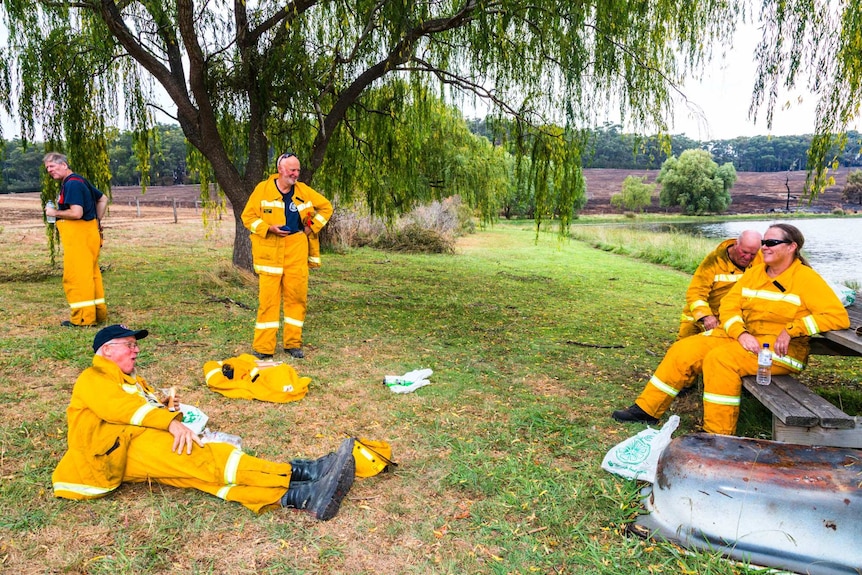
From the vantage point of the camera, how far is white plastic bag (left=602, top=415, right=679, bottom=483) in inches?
126

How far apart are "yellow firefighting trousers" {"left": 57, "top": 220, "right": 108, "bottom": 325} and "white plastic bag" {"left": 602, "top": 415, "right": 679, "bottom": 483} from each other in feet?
18.6

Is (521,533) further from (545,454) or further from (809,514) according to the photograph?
(809,514)

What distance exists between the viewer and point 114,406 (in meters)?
2.76

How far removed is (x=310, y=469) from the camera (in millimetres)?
3184

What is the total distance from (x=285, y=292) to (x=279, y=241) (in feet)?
1.69

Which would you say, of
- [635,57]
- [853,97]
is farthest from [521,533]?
[635,57]

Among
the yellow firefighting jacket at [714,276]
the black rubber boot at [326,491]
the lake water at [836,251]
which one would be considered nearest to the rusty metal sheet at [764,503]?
the black rubber boot at [326,491]

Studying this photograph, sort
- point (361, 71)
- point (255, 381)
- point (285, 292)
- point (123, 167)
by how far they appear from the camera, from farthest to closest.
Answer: point (123, 167) → point (361, 71) → point (285, 292) → point (255, 381)

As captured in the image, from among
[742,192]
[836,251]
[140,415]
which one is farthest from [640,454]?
[742,192]

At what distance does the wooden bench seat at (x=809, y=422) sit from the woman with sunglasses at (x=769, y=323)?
1.12 ft

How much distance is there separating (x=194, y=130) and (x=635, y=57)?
20.3 feet

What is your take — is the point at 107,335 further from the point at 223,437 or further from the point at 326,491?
the point at 326,491

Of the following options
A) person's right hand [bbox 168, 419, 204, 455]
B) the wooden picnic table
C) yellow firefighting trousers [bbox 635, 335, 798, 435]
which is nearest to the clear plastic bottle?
person's right hand [bbox 168, 419, 204, 455]

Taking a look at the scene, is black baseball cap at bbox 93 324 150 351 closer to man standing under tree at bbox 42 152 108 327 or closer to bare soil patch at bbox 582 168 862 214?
man standing under tree at bbox 42 152 108 327
